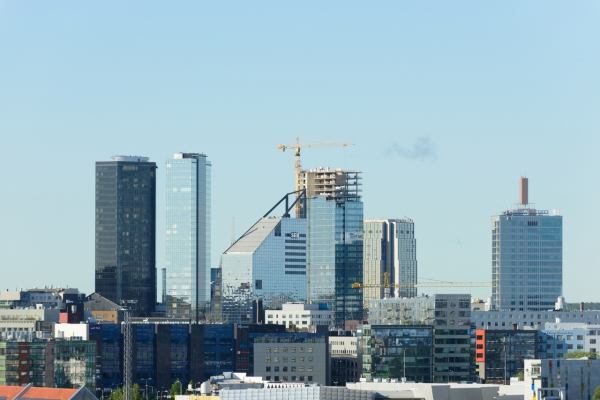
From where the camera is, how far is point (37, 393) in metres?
170

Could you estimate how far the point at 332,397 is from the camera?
490ft

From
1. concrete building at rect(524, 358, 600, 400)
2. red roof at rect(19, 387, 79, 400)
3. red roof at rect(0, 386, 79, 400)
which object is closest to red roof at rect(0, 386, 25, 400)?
red roof at rect(0, 386, 79, 400)

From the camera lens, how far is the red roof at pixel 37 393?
166 metres

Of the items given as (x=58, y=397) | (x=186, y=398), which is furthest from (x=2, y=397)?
(x=186, y=398)

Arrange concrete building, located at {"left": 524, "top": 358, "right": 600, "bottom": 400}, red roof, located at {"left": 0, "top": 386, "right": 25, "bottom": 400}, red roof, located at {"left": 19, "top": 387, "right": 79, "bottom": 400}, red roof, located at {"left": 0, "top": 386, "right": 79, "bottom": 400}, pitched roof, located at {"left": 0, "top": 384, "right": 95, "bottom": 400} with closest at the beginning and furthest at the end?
concrete building, located at {"left": 524, "top": 358, "right": 600, "bottom": 400} < pitched roof, located at {"left": 0, "top": 384, "right": 95, "bottom": 400} < red roof, located at {"left": 19, "top": 387, "right": 79, "bottom": 400} < red roof, located at {"left": 0, "top": 386, "right": 79, "bottom": 400} < red roof, located at {"left": 0, "top": 386, "right": 25, "bottom": 400}

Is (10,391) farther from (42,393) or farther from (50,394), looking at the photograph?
(50,394)

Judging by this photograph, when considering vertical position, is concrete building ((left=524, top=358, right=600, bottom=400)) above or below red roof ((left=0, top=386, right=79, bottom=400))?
above

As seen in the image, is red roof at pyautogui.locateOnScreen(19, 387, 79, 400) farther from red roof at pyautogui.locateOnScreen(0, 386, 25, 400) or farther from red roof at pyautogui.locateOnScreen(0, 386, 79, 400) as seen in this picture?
red roof at pyautogui.locateOnScreen(0, 386, 25, 400)

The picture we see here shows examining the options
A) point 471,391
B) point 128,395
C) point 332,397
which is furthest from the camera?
point 128,395

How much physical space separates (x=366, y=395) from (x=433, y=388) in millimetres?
8079

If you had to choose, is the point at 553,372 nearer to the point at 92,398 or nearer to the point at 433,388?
the point at 433,388

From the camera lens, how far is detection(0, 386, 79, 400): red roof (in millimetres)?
165887

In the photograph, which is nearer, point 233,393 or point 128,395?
point 233,393

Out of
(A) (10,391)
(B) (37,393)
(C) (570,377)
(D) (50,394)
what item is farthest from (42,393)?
(C) (570,377)
